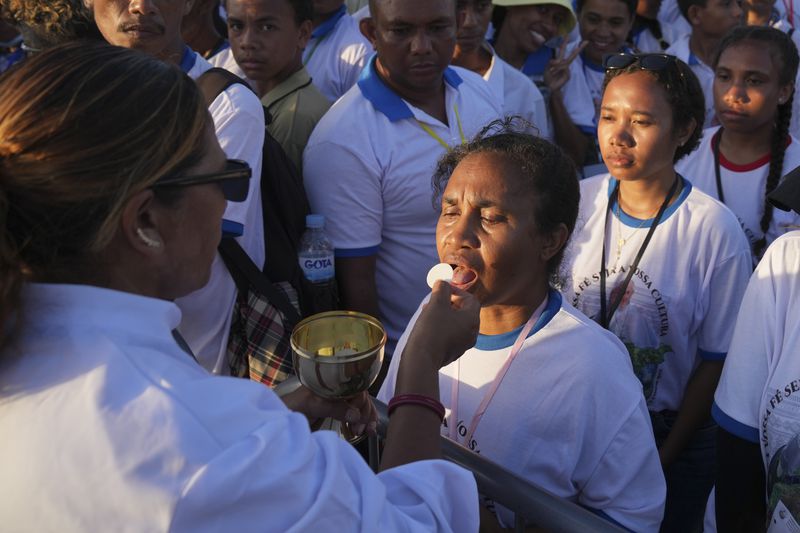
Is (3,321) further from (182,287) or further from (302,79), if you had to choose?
(302,79)

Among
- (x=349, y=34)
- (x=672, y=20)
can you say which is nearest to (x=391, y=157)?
(x=349, y=34)

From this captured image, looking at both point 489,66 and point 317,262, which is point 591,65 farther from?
point 317,262

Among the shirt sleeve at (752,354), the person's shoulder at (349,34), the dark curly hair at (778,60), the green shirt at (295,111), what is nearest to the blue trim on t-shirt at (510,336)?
the shirt sleeve at (752,354)

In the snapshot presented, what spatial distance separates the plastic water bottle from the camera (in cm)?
289

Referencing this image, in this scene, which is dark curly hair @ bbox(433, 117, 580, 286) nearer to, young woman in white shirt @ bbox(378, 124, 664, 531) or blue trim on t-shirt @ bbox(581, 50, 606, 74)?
young woman in white shirt @ bbox(378, 124, 664, 531)

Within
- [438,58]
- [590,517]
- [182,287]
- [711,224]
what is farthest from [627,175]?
[182,287]

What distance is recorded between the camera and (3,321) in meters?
1.16

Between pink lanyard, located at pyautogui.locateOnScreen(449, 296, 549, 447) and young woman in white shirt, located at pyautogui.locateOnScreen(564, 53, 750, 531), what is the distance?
2.74ft

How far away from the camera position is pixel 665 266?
280 centimetres

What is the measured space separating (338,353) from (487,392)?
0.42 metres

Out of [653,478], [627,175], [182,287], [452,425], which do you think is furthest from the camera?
[627,175]

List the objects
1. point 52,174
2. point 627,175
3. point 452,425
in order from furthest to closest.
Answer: point 627,175
point 452,425
point 52,174

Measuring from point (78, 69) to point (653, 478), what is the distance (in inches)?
62.4

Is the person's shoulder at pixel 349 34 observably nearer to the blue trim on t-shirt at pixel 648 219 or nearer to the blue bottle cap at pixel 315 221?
the blue bottle cap at pixel 315 221
